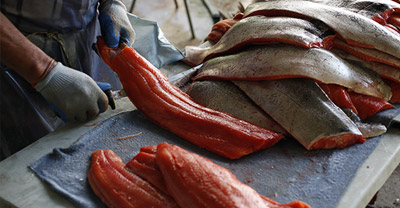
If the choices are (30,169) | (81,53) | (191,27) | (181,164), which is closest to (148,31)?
(81,53)

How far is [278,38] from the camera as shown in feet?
7.45

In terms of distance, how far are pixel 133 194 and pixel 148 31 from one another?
2.15 meters

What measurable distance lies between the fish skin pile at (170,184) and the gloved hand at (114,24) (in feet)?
3.86

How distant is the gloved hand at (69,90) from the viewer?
219 cm

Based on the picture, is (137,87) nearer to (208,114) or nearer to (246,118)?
(208,114)

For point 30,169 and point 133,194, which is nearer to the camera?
point 133,194

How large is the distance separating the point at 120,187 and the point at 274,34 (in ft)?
4.27

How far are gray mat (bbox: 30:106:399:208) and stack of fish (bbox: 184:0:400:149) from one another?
0.27 ft

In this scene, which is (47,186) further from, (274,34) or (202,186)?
(274,34)

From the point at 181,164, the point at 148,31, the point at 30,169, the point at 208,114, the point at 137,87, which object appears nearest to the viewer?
the point at 181,164

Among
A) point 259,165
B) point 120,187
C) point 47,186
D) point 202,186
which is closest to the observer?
point 202,186

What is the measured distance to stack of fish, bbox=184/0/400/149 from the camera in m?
2.04

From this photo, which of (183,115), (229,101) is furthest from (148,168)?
(229,101)

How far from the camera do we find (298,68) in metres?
2.11
